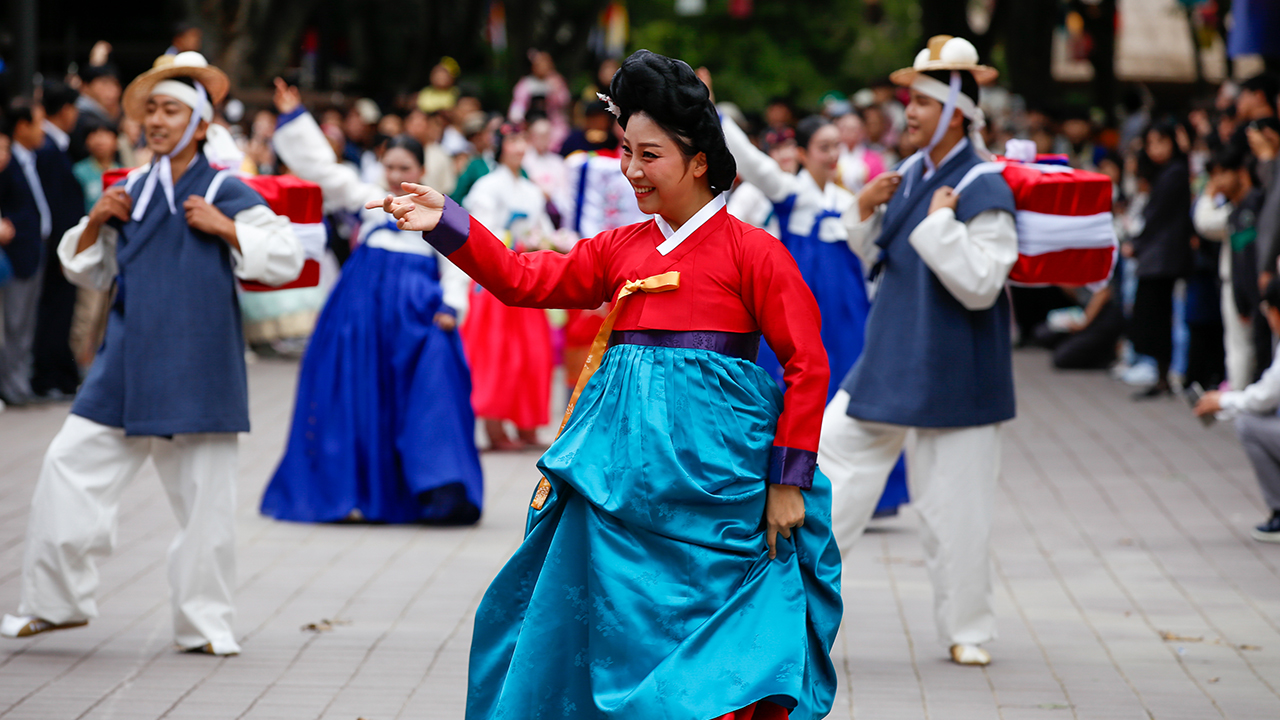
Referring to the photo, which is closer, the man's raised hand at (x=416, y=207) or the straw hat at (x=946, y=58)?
the man's raised hand at (x=416, y=207)

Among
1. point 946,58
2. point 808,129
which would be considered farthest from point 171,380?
point 808,129

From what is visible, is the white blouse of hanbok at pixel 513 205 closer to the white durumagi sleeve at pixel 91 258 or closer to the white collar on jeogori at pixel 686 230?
the white durumagi sleeve at pixel 91 258

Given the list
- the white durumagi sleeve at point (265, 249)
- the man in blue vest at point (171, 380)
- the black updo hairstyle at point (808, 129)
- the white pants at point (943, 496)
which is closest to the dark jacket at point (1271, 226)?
the black updo hairstyle at point (808, 129)

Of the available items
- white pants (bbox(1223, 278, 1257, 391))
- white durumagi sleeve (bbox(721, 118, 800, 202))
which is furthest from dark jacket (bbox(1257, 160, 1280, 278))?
white durumagi sleeve (bbox(721, 118, 800, 202))

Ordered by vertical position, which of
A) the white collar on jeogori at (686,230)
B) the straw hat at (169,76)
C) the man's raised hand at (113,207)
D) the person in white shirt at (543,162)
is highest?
the straw hat at (169,76)

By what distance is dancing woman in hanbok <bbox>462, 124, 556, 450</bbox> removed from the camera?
9648 millimetres

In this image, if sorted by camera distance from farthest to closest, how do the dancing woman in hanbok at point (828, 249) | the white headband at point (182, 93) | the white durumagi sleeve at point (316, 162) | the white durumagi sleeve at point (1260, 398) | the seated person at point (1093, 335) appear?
the seated person at point (1093, 335) < the dancing woman in hanbok at point (828, 249) < the white durumagi sleeve at point (1260, 398) < the white durumagi sleeve at point (316, 162) < the white headband at point (182, 93)

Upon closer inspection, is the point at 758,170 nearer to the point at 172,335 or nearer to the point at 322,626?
the point at 322,626

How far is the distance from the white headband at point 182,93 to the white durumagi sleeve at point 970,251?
2487 millimetres

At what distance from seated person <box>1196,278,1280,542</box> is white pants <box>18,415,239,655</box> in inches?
183

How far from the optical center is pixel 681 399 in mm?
3539

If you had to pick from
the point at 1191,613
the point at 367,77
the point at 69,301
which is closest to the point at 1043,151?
the point at 69,301

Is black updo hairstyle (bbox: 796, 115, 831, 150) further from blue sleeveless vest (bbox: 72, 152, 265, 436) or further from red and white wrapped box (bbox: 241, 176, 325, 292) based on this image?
blue sleeveless vest (bbox: 72, 152, 265, 436)

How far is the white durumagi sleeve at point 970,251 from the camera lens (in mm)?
4961
